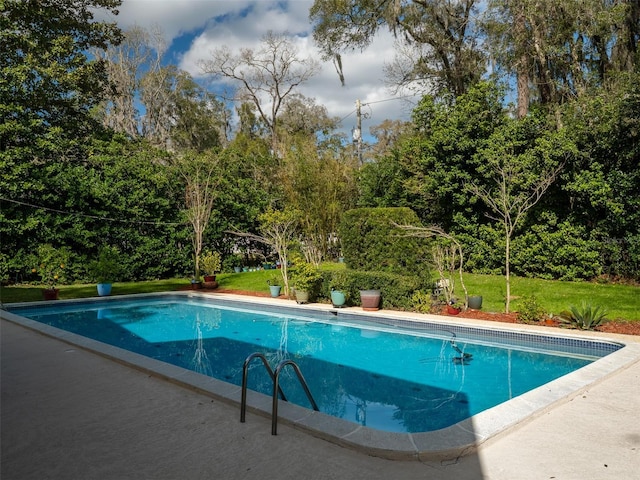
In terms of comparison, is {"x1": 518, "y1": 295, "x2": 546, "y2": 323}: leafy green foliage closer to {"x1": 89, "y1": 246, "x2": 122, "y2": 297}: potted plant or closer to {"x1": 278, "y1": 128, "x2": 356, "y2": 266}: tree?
{"x1": 278, "y1": 128, "x2": 356, "y2": 266}: tree

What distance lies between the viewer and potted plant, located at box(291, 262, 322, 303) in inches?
404

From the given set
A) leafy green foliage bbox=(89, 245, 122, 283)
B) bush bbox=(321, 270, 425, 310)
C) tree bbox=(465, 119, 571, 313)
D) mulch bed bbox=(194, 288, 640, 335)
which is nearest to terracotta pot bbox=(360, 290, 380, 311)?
bush bbox=(321, 270, 425, 310)

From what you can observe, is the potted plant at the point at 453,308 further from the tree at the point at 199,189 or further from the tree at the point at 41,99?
the tree at the point at 41,99

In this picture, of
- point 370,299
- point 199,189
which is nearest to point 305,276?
point 370,299

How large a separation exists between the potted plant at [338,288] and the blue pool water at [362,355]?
0.37 meters

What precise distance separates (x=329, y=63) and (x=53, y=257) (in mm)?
12816

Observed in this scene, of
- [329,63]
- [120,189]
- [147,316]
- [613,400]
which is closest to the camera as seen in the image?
[613,400]

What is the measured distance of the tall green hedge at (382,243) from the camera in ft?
33.7

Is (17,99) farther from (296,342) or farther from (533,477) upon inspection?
(533,477)

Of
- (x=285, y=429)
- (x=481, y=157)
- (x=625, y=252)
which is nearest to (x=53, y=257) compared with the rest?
(x=285, y=429)

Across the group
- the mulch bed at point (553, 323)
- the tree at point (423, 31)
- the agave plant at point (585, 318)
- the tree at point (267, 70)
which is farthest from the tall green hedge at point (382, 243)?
the tree at point (267, 70)

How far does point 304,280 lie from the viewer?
10258 mm

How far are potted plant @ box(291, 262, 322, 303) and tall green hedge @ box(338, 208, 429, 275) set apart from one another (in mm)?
1326

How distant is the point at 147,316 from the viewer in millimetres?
10336
